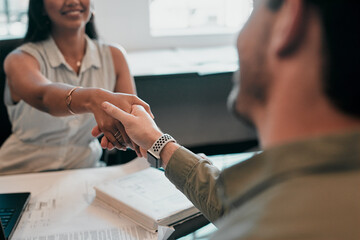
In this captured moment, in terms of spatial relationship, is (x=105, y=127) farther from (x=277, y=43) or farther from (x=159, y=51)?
(x=159, y=51)

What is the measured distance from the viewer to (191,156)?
102 cm

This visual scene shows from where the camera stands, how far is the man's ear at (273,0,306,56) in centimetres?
46

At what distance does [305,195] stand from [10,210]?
2.86ft

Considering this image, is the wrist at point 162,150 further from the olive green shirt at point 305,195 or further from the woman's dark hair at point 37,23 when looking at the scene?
the woman's dark hair at point 37,23

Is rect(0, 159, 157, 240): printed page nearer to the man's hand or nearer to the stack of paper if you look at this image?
the stack of paper

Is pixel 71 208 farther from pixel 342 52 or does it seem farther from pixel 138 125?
pixel 342 52

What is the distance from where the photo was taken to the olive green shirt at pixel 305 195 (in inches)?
17.0

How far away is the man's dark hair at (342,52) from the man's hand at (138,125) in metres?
0.68

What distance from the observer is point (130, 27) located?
288 cm

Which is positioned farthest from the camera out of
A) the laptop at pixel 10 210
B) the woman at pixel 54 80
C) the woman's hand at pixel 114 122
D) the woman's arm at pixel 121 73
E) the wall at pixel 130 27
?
the wall at pixel 130 27

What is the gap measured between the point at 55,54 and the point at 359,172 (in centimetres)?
142

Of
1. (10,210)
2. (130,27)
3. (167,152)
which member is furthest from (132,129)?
(130,27)

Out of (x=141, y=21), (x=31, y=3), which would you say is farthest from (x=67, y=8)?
(x=141, y=21)

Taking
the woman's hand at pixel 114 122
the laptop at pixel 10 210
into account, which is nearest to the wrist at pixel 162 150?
the woman's hand at pixel 114 122
